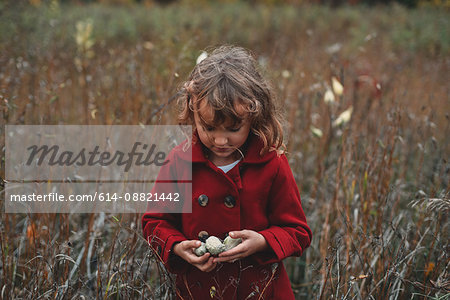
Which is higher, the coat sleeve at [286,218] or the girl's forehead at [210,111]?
the girl's forehead at [210,111]

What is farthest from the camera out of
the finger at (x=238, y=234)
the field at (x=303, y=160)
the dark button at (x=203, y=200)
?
the field at (x=303, y=160)

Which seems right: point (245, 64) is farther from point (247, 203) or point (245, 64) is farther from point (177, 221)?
point (177, 221)

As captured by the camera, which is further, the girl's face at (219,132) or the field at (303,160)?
the field at (303,160)

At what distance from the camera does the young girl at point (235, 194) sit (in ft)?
3.84

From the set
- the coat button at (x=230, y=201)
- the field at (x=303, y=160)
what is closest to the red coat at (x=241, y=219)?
the coat button at (x=230, y=201)

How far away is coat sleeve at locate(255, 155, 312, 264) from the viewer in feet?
4.03

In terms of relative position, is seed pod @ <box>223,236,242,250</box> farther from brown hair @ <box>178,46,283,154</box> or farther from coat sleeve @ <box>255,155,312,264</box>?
brown hair @ <box>178,46,283,154</box>

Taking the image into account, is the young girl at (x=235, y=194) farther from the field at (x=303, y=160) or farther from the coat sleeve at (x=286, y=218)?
the field at (x=303, y=160)

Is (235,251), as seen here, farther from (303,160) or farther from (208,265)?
(303,160)

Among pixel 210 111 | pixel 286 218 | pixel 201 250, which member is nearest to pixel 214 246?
pixel 201 250

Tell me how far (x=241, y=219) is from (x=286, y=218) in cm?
14

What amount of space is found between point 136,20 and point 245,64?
7.96 metres

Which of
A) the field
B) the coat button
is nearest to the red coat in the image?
the coat button

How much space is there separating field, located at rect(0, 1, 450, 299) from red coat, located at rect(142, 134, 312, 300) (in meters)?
0.11
